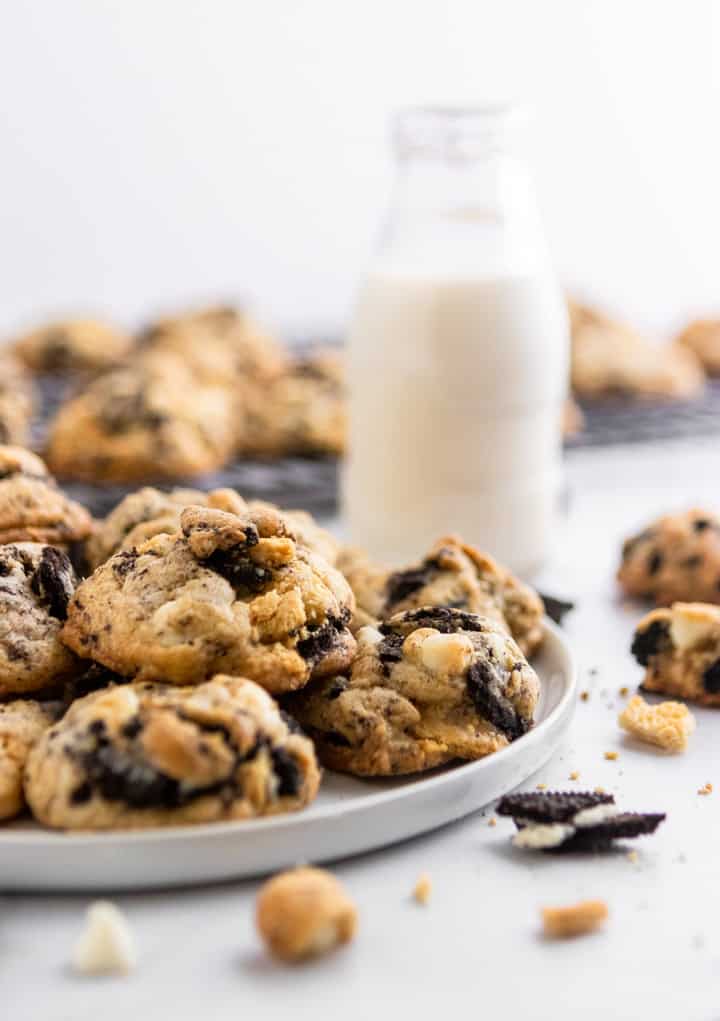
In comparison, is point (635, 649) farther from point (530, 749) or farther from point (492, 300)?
point (492, 300)

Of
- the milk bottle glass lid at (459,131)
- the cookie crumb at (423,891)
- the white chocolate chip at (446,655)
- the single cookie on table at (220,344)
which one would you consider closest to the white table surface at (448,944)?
the cookie crumb at (423,891)

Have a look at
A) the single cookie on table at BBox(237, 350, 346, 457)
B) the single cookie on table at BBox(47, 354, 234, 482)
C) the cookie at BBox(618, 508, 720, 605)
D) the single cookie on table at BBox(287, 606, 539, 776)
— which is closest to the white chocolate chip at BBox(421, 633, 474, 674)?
the single cookie on table at BBox(287, 606, 539, 776)

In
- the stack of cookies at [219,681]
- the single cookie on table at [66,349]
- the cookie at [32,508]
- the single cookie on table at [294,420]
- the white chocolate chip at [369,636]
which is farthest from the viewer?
the single cookie on table at [66,349]

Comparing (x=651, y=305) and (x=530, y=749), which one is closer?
(x=530, y=749)

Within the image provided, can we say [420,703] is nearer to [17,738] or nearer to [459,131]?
[17,738]

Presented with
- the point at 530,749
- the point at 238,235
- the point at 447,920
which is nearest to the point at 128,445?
the point at 530,749

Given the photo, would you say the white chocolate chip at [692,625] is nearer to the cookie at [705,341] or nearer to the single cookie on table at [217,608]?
the single cookie on table at [217,608]
